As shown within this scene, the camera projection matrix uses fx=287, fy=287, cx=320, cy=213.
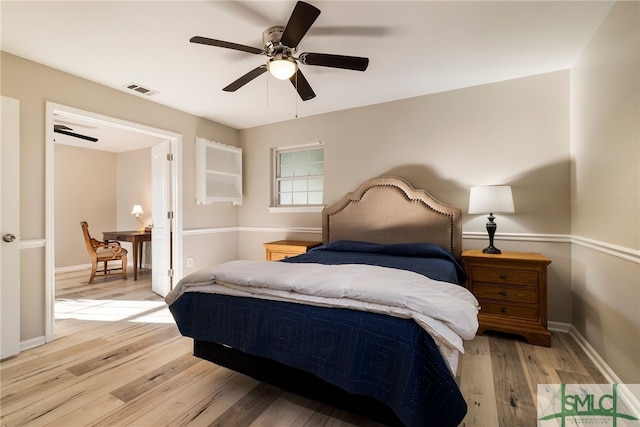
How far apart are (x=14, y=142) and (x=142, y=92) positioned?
123 centimetres

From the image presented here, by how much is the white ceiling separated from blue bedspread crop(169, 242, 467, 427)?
5.85ft

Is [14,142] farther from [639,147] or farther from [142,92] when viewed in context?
[639,147]

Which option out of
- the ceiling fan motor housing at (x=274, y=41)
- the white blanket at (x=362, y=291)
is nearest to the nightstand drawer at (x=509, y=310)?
the white blanket at (x=362, y=291)

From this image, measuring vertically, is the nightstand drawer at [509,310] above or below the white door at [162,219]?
Result: below

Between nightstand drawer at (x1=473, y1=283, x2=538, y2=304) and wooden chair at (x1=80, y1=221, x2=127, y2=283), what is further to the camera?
wooden chair at (x1=80, y1=221, x2=127, y2=283)

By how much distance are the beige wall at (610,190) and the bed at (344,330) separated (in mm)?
950

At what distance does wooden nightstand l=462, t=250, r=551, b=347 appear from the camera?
2359 mm

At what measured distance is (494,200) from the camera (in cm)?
254

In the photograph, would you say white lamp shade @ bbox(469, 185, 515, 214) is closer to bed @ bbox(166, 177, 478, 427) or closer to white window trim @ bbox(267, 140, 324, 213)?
bed @ bbox(166, 177, 478, 427)

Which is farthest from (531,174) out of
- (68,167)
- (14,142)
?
(68,167)

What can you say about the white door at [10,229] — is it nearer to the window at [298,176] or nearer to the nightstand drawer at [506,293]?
the window at [298,176]

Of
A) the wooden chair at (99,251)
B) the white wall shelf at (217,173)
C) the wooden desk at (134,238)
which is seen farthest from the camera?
the wooden desk at (134,238)

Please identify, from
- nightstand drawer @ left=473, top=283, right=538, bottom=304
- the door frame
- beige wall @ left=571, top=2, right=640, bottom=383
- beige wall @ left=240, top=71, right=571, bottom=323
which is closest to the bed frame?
beige wall @ left=240, top=71, right=571, bottom=323

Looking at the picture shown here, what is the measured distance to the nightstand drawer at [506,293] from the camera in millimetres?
2402
